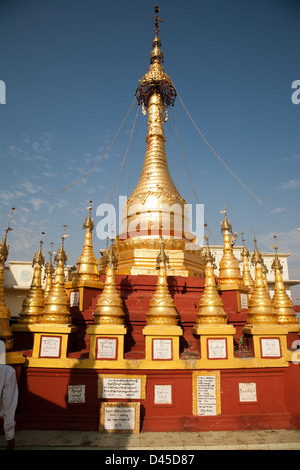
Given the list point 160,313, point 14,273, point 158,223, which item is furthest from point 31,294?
point 14,273

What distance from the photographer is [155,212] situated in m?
14.1

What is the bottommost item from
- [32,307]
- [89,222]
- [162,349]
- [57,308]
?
[162,349]

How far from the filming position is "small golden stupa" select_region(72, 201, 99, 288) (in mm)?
9898

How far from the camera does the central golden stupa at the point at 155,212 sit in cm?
1277

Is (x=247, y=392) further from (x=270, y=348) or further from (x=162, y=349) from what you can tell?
(x=162, y=349)

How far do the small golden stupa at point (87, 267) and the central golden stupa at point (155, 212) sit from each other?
7.04 feet

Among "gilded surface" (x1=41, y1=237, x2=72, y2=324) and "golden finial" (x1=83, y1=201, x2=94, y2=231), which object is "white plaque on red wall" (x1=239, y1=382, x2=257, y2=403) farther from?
"golden finial" (x1=83, y1=201, x2=94, y2=231)

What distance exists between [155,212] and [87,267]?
5.05m

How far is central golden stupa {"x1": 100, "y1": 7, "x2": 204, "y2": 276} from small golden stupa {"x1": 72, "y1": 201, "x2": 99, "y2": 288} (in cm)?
215

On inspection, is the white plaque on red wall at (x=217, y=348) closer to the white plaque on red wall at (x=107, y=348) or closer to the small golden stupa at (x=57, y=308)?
the white plaque on red wall at (x=107, y=348)

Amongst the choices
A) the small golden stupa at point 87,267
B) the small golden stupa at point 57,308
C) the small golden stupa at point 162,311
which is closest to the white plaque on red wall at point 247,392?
the small golden stupa at point 162,311

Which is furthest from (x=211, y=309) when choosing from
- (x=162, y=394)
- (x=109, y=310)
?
(x=109, y=310)

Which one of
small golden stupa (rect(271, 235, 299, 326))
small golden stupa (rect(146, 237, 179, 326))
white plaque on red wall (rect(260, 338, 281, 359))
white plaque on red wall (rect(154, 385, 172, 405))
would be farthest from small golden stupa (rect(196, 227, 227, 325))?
small golden stupa (rect(271, 235, 299, 326))
